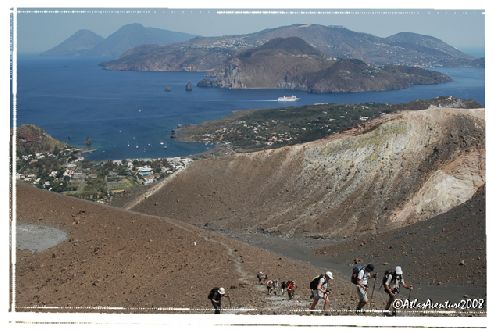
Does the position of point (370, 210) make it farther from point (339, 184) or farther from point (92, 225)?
point (92, 225)

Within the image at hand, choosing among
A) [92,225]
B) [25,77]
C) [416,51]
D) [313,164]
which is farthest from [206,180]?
[416,51]

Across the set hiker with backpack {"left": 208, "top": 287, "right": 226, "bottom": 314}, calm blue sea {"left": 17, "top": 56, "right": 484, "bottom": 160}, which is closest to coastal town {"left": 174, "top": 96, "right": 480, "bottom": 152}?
calm blue sea {"left": 17, "top": 56, "right": 484, "bottom": 160}

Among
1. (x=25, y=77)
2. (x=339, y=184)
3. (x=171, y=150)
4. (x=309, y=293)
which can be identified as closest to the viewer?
(x=309, y=293)

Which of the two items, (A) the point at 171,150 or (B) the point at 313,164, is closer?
(B) the point at 313,164

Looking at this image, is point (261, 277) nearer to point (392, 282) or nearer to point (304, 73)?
point (392, 282)

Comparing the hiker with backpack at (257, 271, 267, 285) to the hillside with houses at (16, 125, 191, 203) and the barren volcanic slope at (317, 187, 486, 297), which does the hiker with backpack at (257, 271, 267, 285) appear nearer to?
the barren volcanic slope at (317, 187, 486, 297)

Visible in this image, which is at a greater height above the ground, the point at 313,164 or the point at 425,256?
the point at 313,164
